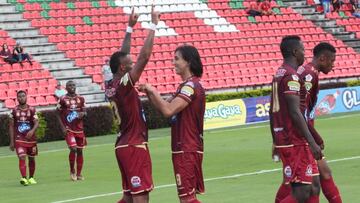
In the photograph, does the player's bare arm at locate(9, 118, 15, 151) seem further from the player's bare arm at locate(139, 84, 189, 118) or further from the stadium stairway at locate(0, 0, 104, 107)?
the stadium stairway at locate(0, 0, 104, 107)

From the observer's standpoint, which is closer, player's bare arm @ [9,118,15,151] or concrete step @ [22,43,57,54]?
player's bare arm @ [9,118,15,151]

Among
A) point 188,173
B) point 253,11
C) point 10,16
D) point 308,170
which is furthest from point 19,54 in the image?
point 188,173

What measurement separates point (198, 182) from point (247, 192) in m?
5.25

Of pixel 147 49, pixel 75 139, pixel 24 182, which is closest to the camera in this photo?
pixel 147 49

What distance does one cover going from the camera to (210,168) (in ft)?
63.7

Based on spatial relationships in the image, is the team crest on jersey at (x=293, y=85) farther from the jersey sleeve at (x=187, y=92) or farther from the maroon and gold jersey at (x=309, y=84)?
the jersey sleeve at (x=187, y=92)

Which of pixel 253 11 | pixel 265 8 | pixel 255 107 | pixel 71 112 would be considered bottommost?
pixel 255 107

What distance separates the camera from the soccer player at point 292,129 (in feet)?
33.9

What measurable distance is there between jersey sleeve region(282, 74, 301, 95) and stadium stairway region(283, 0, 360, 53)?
3562 centimetres

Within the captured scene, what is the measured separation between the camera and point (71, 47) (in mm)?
36406

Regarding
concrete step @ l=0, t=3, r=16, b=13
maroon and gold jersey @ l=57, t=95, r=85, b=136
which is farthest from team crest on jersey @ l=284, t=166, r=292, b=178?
concrete step @ l=0, t=3, r=16, b=13

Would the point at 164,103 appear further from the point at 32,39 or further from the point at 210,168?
the point at 32,39

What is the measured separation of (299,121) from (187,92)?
4.48 feet

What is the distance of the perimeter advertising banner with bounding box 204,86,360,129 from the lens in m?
31.1
